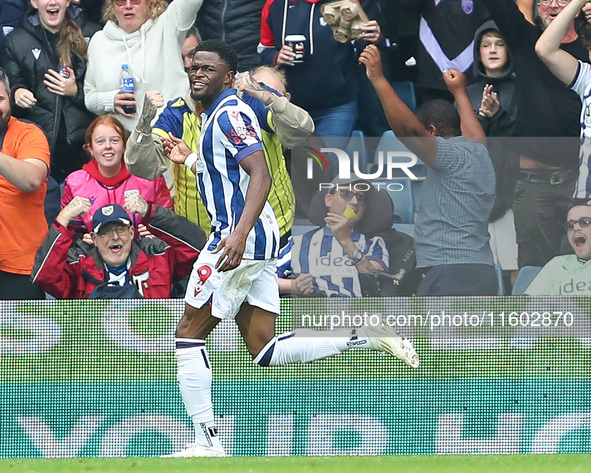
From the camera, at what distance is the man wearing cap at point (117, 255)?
18.9 feet

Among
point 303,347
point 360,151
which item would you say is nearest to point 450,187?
point 360,151

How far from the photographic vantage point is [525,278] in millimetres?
5789

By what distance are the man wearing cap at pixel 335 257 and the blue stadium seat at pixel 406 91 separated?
2.03ft

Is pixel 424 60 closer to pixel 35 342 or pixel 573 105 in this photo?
pixel 573 105

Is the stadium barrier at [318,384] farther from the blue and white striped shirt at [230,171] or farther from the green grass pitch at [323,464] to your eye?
the blue and white striped shirt at [230,171]

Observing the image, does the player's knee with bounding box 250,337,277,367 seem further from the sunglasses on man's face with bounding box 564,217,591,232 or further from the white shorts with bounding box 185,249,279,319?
the sunglasses on man's face with bounding box 564,217,591,232

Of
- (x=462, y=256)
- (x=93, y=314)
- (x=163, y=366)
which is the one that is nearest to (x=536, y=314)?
(x=462, y=256)

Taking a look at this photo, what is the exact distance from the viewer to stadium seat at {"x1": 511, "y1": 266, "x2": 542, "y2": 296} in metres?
5.78

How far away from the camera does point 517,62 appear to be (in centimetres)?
588

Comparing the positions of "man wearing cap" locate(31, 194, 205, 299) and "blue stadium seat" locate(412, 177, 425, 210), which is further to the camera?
"blue stadium seat" locate(412, 177, 425, 210)

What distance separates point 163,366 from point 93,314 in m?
0.45

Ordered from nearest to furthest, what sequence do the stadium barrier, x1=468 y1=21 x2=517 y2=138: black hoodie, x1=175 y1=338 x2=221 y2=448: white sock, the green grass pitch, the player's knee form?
the green grass pitch → x1=175 y1=338 x2=221 y2=448: white sock → the player's knee → the stadium barrier → x1=468 y1=21 x2=517 y2=138: black hoodie

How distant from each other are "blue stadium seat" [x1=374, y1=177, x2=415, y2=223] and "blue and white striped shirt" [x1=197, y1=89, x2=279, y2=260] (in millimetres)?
808

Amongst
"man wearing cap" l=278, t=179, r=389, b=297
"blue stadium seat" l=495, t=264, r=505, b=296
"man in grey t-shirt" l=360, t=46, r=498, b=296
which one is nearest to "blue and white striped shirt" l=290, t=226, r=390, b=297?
"man wearing cap" l=278, t=179, r=389, b=297
